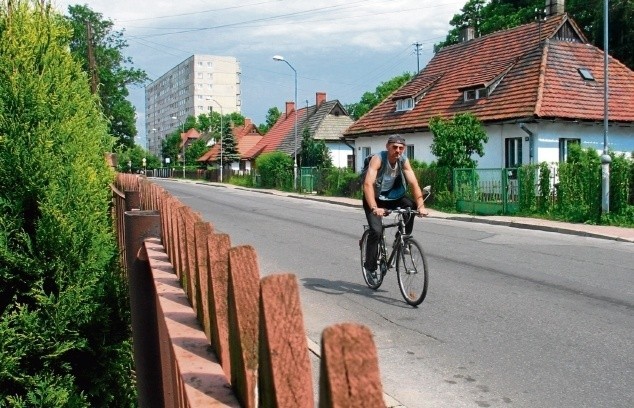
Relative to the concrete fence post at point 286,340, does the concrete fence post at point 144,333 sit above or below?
below

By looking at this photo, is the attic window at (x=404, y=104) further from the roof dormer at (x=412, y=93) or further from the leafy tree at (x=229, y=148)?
the leafy tree at (x=229, y=148)

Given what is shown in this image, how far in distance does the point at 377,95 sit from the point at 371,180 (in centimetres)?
9909

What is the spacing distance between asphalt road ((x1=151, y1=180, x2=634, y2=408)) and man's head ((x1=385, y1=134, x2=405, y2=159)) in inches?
67.1

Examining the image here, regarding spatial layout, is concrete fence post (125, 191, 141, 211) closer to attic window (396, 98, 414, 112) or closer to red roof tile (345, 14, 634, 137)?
→ red roof tile (345, 14, 634, 137)

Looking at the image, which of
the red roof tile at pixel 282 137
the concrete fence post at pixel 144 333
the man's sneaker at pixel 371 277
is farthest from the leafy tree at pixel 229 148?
the concrete fence post at pixel 144 333

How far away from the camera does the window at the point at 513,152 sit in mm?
28609

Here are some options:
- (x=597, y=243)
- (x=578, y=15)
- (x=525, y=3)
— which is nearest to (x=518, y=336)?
(x=597, y=243)

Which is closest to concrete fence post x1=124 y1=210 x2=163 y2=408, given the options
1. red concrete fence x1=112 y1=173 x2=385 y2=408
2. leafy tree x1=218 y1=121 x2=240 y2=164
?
red concrete fence x1=112 y1=173 x2=385 y2=408

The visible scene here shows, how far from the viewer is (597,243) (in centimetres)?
1530

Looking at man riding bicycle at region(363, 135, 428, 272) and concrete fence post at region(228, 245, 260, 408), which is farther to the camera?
man riding bicycle at region(363, 135, 428, 272)

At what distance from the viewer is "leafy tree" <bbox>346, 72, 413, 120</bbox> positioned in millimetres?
97875

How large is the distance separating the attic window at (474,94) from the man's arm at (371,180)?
2540cm

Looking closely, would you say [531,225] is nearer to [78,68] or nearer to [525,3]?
[78,68]

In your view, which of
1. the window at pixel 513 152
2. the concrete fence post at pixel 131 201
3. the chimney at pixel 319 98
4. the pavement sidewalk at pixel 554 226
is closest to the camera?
the concrete fence post at pixel 131 201
